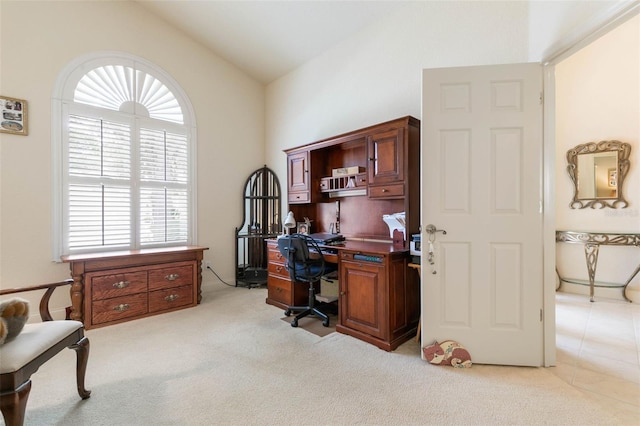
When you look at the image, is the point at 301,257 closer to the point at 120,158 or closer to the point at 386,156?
the point at 386,156

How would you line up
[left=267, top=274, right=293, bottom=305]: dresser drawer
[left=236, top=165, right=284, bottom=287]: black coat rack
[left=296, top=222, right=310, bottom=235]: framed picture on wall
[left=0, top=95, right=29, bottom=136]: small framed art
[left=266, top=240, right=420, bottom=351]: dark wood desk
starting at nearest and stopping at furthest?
[left=266, top=240, right=420, bottom=351]: dark wood desk < [left=0, top=95, right=29, bottom=136]: small framed art < [left=267, top=274, right=293, bottom=305]: dresser drawer < [left=296, top=222, right=310, bottom=235]: framed picture on wall < [left=236, top=165, right=284, bottom=287]: black coat rack

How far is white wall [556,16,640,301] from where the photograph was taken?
3.62 meters

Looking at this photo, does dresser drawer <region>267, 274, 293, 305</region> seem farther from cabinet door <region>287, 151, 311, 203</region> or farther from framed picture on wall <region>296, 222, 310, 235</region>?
cabinet door <region>287, 151, 311, 203</region>

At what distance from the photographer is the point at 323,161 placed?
395 centimetres

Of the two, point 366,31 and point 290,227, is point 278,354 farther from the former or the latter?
point 366,31

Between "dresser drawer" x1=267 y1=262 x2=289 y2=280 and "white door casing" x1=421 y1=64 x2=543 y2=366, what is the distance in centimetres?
180

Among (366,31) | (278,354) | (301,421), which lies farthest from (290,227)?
(366,31)

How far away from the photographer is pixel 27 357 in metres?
1.38

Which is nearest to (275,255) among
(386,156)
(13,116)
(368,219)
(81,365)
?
(368,219)

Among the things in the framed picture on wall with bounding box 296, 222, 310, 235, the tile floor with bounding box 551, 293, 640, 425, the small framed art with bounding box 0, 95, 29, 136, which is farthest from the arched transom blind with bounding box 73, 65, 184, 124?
the tile floor with bounding box 551, 293, 640, 425

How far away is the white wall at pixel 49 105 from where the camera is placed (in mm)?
2990

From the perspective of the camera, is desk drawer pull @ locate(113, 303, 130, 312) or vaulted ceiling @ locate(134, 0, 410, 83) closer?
desk drawer pull @ locate(113, 303, 130, 312)

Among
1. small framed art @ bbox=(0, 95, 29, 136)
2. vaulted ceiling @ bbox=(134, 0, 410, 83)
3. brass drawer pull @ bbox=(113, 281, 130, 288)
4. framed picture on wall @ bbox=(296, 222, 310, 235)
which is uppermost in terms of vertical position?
vaulted ceiling @ bbox=(134, 0, 410, 83)

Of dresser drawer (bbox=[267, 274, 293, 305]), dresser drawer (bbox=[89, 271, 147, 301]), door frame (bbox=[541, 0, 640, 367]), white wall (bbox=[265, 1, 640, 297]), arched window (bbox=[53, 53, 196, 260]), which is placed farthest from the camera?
dresser drawer (bbox=[267, 274, 293, 305])
